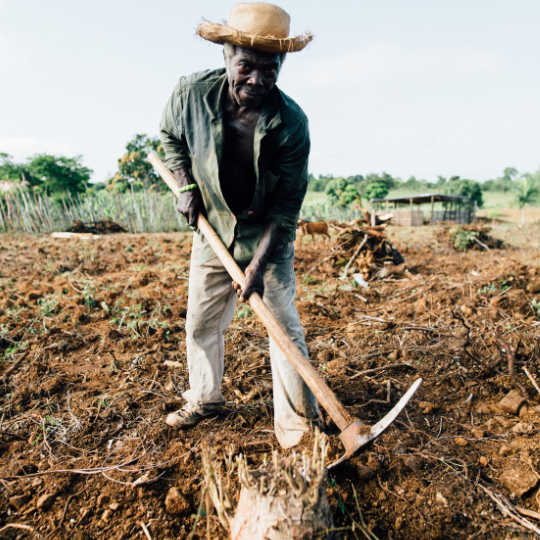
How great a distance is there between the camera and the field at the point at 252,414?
1512 mm

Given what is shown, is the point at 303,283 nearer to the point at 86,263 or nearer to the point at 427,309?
the point at 427,309

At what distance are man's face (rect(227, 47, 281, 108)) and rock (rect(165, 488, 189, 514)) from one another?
1.72m

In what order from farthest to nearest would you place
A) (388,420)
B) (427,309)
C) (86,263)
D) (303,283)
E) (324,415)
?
(86,263), (303,283), (427,309), (324,415), (388,420)

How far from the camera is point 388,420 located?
56.3 inches

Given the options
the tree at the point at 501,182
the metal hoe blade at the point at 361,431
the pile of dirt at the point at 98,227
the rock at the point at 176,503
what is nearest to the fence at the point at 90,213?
the pile of dirt at the point at 98,227

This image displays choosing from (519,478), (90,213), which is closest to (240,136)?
(519,478)

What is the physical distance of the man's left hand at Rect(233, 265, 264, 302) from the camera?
1807mm

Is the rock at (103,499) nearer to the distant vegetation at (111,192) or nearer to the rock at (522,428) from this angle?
the rock at (522,428)

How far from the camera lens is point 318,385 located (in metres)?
1.53

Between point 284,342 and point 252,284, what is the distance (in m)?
0.33

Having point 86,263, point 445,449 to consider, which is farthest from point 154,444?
point 86,263

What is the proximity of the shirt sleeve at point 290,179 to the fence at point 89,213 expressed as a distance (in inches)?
494

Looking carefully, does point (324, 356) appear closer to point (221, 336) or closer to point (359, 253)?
point (221, 336)

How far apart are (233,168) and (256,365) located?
1.43 metres
